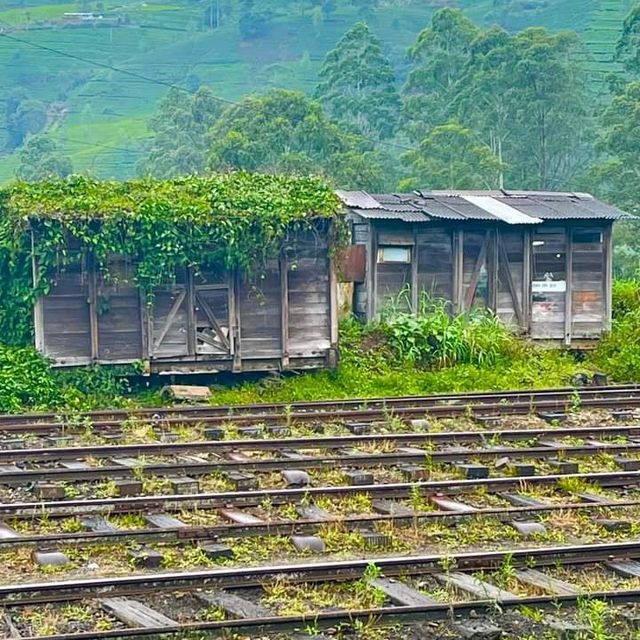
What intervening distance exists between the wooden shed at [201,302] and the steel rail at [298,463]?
6823mm

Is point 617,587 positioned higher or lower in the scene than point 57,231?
lower

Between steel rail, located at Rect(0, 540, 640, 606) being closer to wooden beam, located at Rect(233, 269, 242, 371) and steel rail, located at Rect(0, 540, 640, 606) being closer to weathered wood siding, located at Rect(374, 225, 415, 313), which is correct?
wooden beam, located at Rect(233, 269, 242, 371)

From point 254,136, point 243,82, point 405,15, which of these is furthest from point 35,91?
point 254,136

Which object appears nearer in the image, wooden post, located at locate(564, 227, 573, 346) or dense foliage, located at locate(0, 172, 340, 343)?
dense foliage, located at locate(0, 172, 340, 343)

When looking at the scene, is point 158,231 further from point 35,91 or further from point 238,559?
point 35,91

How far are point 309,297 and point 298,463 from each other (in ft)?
27.6

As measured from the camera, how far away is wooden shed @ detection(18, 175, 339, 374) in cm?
1955

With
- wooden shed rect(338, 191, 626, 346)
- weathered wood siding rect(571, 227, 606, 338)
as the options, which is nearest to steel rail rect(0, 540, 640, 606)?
wooden shed rect(338, 191, 626, 346)

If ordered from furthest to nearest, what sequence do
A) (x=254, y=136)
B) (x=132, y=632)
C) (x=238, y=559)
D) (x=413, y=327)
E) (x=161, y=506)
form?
(x=254, y=136), (x=413, y=327), (x=161, y=506), (x=238, y=559), (x=132, y=632)

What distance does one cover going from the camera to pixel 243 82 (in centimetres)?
12706

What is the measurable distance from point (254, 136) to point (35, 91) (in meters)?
86.7

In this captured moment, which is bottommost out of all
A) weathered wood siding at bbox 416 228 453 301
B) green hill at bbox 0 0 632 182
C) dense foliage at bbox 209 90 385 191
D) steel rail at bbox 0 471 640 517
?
steel rail at bbox 0 471 640 517

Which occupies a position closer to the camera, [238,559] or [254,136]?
[238,559]

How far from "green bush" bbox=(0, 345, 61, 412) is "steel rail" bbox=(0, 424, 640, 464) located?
4365 millimetres
